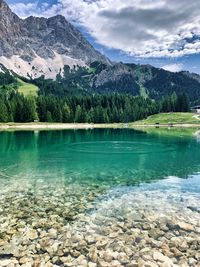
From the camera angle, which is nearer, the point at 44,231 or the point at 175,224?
the point at 44,231

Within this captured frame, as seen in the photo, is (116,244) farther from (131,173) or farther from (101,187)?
(131,173)

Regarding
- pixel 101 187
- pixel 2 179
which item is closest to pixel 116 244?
pixel 101 187

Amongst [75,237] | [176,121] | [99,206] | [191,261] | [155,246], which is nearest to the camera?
[191,261]

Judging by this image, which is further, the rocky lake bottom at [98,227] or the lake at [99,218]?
the lake at [99,218]

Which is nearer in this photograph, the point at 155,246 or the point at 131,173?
the point at 155,246

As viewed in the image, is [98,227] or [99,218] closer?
[98,227]

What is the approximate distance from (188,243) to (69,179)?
20500mm

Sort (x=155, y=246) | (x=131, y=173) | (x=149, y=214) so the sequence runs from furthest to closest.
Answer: (x=131, y=173) < (x=149, y=214) < (x=155, y=246)

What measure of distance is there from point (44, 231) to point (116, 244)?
462cm

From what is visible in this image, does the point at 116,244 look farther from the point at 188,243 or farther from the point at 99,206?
the point at 99,206

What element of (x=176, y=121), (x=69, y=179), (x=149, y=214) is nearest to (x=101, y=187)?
(x=69, y=179)

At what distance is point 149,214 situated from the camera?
883 inches

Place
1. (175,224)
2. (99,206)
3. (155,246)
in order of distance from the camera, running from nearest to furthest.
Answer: (155,246) → (175,224) → (99,206)

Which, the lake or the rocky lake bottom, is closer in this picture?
the rocky lake bottom
